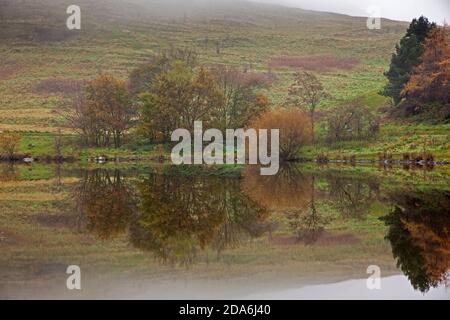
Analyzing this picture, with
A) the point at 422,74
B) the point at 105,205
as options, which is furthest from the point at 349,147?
the point at 105,205

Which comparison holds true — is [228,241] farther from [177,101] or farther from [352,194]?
[177,101]

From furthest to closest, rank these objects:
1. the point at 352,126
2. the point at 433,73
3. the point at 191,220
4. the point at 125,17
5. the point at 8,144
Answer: the point at 125,17 → the point at 8,144 → the point at 433,73 → the point at 352,126 → the point at 191,220

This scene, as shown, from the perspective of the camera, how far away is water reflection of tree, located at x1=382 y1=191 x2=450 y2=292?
12.8 metres

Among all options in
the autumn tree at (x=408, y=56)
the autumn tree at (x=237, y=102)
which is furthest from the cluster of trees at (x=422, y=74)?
the autumn tree at (x=237, y=102)

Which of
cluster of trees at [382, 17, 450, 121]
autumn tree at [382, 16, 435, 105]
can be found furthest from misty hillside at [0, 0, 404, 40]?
cluster of trees at [382, 17, 450, 121]

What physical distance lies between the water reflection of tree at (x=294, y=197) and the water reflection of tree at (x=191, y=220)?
2.73ft

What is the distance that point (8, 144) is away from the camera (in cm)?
6241

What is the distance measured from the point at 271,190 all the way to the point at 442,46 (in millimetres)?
34452

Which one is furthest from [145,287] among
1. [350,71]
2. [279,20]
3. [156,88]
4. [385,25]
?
[279,20]

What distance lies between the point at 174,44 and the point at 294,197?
114m

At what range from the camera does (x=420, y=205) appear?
22656 millimetres

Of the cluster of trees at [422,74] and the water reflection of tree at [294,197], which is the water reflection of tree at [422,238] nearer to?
the water reflection of tree at [294,197]

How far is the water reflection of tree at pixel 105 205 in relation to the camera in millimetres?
19286
